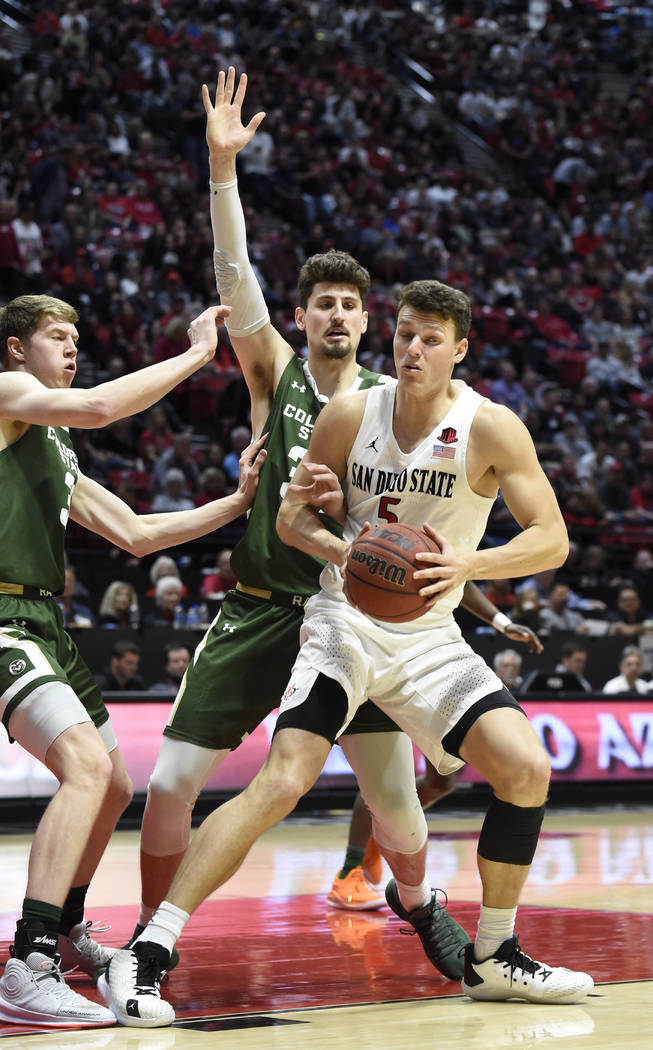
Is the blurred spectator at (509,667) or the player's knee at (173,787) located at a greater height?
the player's knee at (173,787)

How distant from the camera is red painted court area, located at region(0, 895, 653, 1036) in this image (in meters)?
4.51

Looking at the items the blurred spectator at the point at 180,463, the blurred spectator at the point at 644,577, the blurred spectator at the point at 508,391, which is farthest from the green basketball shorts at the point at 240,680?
the blurred spectator at the point at 508,391

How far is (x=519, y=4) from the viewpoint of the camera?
25.3 metres

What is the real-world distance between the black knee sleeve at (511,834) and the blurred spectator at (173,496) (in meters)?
8.66

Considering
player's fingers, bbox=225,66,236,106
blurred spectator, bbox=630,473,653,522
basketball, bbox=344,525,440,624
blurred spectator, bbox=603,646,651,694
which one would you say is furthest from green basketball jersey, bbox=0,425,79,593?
blurred spectator, bbox=630,473,653,522

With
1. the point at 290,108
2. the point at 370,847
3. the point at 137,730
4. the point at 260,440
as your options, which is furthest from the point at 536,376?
the point at 260,440

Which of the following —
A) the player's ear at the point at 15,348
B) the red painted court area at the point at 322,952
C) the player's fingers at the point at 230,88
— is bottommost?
the red painted court area at the point at 322,952

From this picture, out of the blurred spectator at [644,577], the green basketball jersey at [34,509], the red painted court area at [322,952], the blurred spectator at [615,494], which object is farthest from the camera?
the blurred spectator at [615,494]

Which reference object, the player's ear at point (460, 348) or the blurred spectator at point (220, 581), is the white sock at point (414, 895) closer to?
the player's ear at point (460, 348)

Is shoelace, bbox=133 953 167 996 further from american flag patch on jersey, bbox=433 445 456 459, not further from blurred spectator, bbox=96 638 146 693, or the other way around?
blurred spectator, bbox=96 638 146 693

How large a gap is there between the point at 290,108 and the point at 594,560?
830cm

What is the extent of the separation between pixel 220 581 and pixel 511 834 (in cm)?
786

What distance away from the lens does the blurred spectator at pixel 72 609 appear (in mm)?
10927

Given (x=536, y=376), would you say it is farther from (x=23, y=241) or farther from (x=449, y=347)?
(x=449, y=347)
